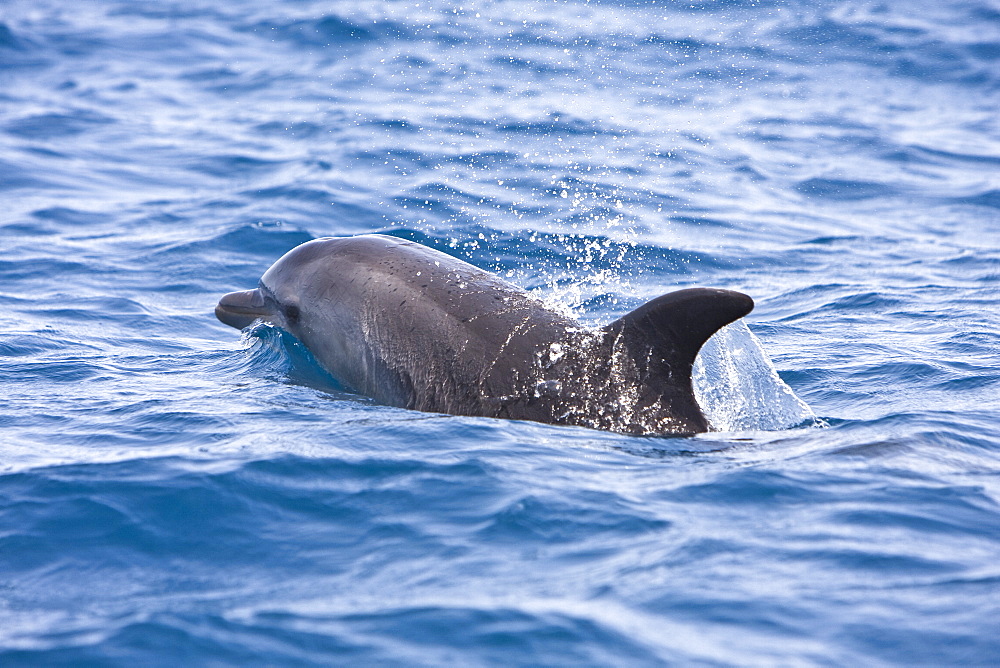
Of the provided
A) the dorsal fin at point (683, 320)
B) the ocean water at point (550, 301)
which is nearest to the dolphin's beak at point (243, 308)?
the ocean water at point (550, 301)

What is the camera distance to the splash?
344 inches

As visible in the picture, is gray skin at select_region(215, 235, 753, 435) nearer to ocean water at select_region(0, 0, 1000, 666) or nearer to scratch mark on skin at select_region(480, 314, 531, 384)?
scratch mark on skin at select_region(480, 314, 531, 384)

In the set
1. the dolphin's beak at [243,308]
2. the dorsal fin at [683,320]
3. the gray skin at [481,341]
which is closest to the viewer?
the dorsal fin at [683,320]

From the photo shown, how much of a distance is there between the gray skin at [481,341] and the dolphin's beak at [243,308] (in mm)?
523

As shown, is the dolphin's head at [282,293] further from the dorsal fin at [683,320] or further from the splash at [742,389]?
the splash at [742,389]

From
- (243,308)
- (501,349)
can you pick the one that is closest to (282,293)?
(243,308)

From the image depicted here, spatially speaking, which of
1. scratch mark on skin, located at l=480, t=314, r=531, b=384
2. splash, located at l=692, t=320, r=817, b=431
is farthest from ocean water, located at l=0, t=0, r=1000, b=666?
scratch mark on skin, located at l=480, t=314, r=531, b=384

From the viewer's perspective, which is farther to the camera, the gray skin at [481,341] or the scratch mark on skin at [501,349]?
the scratch mark on skin at [501,349]

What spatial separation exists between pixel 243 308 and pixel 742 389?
4.74 meters

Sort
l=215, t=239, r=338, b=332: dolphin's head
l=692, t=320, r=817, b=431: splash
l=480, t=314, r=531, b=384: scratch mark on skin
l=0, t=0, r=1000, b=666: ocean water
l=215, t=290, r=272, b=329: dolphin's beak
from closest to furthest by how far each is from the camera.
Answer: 1. l=0, t=0, r=1000, b=666: ocean water
2. l=480, t=314, r=531, b=384: scratch mark on skin
3. l=692, t=320, r=817, b=431: splash
4. l=215, t=239, r=338, b=332: dolphin's head
5. l=215, t=290, r=272, b=329: dolphin's beak

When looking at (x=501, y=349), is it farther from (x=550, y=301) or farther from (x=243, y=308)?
(x=243, y=308)

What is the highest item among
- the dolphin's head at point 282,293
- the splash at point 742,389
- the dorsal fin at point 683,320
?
the dorsal fin at point 683,320

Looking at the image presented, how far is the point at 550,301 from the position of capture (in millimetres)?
10352

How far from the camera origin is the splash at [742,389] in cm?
874
